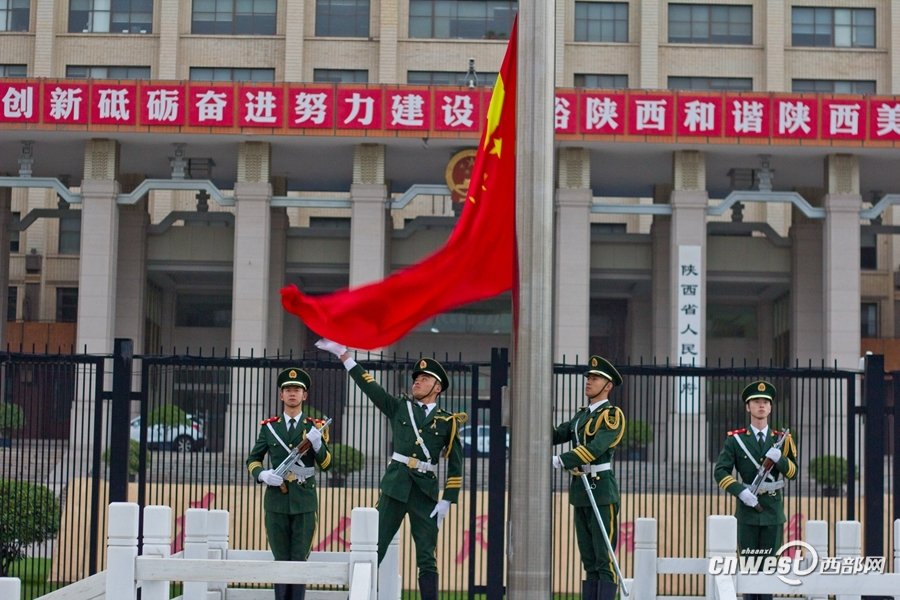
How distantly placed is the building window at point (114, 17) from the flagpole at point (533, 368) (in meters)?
41.3

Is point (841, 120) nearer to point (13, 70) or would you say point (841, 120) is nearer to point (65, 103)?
point (65, 103)

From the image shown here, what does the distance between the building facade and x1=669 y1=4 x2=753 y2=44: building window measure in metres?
0.07

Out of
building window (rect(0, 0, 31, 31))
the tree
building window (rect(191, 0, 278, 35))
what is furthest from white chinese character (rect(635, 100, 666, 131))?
the tree

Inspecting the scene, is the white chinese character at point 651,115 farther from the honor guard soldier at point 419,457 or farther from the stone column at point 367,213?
the honor guard soldier at point 419,457

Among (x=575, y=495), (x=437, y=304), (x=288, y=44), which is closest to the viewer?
(x=437, y=304)

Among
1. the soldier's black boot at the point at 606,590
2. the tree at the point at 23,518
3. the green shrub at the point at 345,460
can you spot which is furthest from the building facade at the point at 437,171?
the soldier's black boot at the point at 606,590

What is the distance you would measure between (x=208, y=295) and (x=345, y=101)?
12382 mm

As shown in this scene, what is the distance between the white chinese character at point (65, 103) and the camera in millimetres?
36500

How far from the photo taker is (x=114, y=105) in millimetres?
36594

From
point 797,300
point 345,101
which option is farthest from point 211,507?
point 797,300

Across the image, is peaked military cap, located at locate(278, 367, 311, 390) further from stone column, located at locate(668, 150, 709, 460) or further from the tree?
stone column, located at locate(668, 150, 709, 460)

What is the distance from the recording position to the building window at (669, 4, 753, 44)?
151ft

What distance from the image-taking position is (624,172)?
4156 centimetres

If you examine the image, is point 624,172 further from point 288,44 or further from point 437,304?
point 437,304
